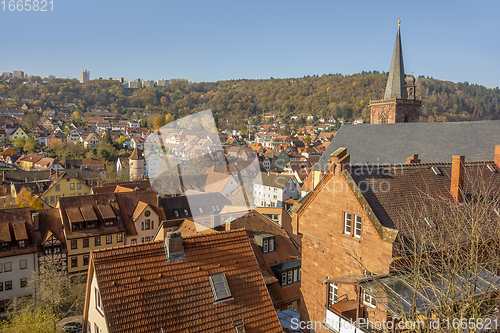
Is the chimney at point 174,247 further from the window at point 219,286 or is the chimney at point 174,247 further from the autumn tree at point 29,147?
the autumn tree at point 29,147

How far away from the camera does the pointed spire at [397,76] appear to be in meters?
40.4

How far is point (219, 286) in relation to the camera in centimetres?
1062

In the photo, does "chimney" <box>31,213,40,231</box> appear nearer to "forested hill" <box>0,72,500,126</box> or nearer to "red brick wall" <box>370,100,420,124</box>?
"red brick wall" <box>370,100,420,124</box>

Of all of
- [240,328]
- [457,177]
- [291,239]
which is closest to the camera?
[240,328]

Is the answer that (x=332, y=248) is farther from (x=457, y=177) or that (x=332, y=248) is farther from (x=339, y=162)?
(x=457, y=177)

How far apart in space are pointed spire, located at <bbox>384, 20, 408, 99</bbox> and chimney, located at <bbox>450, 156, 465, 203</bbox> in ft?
95.8

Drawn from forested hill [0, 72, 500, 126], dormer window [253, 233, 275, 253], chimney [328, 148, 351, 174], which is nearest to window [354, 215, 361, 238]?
chimney [328, 148, 351, 174]

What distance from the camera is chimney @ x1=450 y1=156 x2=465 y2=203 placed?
→ 1310 cm

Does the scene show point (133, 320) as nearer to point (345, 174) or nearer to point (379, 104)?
point (345, 174)

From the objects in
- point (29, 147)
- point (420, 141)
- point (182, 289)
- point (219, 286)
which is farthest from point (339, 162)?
point (29, 147)

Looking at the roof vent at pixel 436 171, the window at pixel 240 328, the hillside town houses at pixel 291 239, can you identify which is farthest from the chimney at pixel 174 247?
the roof vent at pixel 436 171

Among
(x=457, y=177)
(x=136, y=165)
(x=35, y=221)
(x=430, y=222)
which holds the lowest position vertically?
(x=35, y=221)

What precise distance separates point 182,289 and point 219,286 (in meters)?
1.16

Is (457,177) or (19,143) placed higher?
(457,177)
